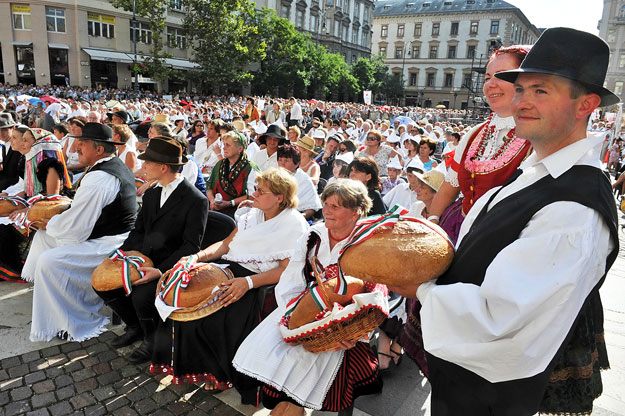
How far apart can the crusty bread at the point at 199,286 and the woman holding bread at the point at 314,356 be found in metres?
0.52

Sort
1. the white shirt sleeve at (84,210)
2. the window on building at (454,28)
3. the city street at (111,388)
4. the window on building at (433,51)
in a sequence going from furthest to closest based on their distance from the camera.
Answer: the window on building at (433,51) → the window on building at (454,28) → the white shirt sleeve at (84,210) → the city street at (111,388)

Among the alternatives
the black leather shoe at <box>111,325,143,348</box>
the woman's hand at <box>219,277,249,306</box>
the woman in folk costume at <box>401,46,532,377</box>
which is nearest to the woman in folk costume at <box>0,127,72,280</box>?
the black leather shoe at <box>111,325,143,348</box>

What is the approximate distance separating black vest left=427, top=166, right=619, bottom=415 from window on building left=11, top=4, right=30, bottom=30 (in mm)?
42702

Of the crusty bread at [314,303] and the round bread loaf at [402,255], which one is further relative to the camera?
the crusty bread at [314,303]

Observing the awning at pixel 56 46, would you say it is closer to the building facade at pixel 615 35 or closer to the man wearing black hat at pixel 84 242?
the man wearing black hat at pixel 84 242

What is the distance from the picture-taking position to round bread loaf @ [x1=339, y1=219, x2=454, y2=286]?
143 centimetres

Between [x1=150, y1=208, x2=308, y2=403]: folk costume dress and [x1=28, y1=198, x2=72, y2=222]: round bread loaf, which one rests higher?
[x1=28, y1=198, x2=72, y2=222]: round bread loaf

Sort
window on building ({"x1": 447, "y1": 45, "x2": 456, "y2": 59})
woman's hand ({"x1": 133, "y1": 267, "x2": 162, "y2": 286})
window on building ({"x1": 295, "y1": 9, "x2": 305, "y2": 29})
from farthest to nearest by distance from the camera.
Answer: window on building ({"x1": 447, "y1": 45, "x2": 456, "y2": 59})
window on building ({"x1": 295, "y1": 9, "x2": 305, "y2": 29})
woman's hand ({"x1": 133, "y1": 267, "x2": 162, "y2": 286})

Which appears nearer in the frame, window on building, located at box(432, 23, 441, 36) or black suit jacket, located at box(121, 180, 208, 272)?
black suit jacket, located at box(121, 180, 208, 272)

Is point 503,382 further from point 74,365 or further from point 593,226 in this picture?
point 74,365

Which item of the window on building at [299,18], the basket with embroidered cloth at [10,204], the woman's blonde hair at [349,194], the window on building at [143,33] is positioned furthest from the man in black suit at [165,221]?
the window on building at [299,18]

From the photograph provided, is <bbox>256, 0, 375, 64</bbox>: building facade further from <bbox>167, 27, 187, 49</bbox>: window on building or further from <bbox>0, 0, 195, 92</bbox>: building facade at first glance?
<bbox>0, 0, 195, 92</bbox>: building facade

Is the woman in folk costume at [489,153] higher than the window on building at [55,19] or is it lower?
lower

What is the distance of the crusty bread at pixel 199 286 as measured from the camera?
296 centimetres
